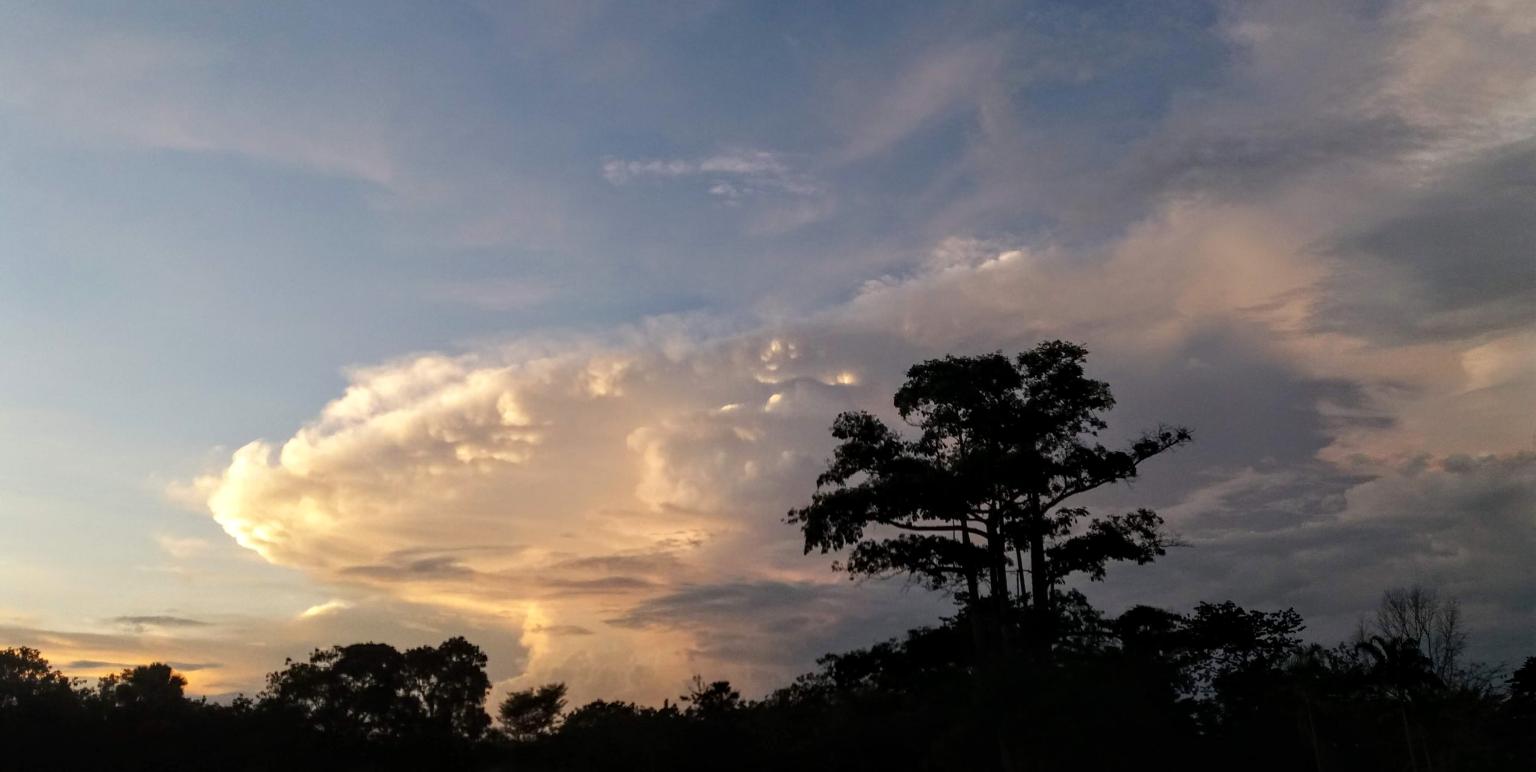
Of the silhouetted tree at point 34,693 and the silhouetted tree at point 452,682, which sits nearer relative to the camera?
the silhouetted tree at point 34,693

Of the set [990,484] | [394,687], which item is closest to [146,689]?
[394,687]

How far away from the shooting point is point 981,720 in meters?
35.6

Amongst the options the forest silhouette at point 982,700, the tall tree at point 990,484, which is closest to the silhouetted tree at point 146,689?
the forest silhouette at point 982,700

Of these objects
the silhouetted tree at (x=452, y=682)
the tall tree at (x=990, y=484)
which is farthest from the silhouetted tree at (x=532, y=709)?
the tall tree at (x=990, y=484)

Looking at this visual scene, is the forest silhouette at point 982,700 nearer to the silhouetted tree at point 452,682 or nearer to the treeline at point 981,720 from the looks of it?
the treeline at point 981,720

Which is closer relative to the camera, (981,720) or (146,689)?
(981,720)

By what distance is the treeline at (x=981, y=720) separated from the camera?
119 ft

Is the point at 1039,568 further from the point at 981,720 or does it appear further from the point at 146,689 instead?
the point at 146,689

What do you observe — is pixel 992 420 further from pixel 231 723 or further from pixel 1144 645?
pixel 231 723

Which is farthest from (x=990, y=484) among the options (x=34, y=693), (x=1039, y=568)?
(x=34, y=693)

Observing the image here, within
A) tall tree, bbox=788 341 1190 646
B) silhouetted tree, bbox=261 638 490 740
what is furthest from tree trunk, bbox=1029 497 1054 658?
silhouetted tree, bbox=261 638 490 740

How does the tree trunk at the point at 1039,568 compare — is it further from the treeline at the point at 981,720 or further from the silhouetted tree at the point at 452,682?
the silhouetted tree at the point at 452,682

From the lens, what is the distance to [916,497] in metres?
40.6

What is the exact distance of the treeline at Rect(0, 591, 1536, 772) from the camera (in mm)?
36281
